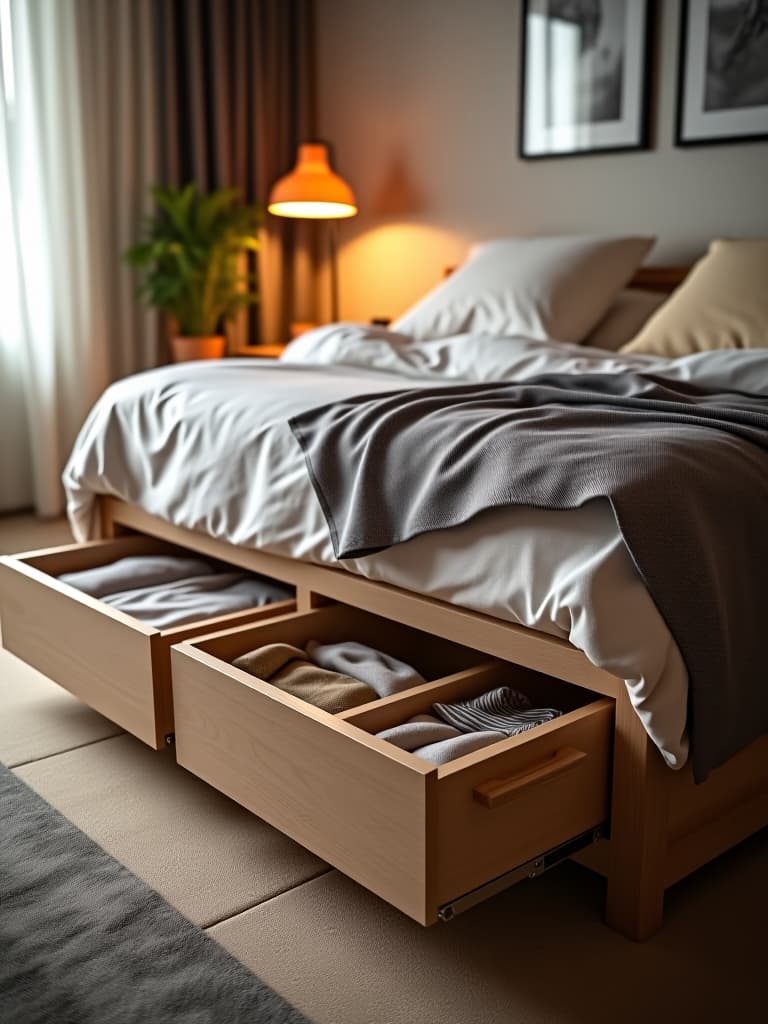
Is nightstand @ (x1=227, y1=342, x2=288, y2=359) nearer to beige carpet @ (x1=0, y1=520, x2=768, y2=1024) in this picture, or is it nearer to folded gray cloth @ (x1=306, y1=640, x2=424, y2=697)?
folded gray cloth @ (x1=306, y1=640, x2=424, y2=697)

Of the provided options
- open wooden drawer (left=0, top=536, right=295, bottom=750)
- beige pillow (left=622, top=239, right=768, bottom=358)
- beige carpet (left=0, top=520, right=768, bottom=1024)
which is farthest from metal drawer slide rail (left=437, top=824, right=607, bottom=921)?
beige pillow (left=622, top=239, right=768, bottom=358)

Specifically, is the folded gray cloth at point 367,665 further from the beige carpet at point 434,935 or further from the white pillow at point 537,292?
the white pillow at point 537,292

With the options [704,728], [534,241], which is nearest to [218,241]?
[534,241]

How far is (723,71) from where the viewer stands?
306cm

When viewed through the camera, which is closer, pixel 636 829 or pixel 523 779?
pixel 523 779

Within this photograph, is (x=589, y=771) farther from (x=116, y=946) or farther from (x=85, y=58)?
(x=85, y=58)

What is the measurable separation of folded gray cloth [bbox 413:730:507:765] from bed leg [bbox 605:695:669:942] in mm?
174

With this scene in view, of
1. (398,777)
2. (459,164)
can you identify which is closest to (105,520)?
(398,777)

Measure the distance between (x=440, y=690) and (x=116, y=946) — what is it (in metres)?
0.55

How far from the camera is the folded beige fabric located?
5.14 ft

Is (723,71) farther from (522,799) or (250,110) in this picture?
(522,799)

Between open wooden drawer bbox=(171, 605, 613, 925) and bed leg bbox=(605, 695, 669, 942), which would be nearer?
open wooden drawer bbox=(171, 605, 613, 925)

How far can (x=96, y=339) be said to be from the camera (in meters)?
3.82

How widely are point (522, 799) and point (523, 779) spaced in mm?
32
